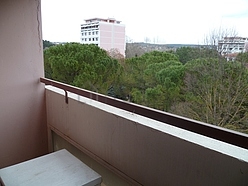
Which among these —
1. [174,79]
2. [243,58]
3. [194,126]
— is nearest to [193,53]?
[174,79]

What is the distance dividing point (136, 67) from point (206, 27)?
110 centimetres

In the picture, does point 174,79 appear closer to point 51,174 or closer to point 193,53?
point 193,53

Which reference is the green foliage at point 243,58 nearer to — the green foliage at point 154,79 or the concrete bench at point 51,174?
the green foliage at point 154,79

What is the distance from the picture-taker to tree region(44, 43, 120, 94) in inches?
105

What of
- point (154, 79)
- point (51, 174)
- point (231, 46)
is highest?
point (231, 46)

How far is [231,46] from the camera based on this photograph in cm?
217

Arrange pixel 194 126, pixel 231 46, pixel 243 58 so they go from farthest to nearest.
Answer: pixel 231 46
pixel 243 58
pixel 194 126

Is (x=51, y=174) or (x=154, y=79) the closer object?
(x=51, y=174)

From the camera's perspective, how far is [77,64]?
9.60 feet

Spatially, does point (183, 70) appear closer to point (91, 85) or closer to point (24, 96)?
point (91, 85)

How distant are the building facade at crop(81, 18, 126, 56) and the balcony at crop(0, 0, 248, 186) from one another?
2.06 ft

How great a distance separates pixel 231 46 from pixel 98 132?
5.82 ft

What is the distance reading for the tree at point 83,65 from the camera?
105 inches

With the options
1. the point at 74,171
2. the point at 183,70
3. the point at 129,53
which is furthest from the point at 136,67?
the point at 74,171
